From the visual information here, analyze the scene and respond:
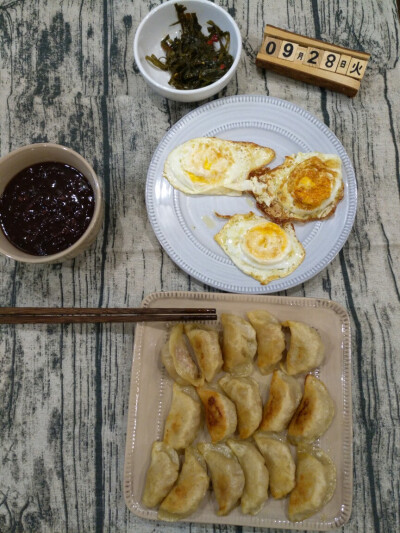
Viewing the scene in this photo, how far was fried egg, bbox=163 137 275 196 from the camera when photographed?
2367 millimetres

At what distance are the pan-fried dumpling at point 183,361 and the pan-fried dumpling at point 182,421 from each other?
0.08 meters

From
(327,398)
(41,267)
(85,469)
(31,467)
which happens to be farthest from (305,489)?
(41,267)

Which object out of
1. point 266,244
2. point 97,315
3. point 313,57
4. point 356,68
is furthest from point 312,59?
point 97,315

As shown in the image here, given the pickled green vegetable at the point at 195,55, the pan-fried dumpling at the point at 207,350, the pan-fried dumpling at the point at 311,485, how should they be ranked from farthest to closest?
the pickled green vegetable at the point at 195,55 < the pan-fried dumpling at the point at 207,350 < the pan-fried dumpling at the point at 311,485

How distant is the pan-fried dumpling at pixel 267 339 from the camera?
222cm

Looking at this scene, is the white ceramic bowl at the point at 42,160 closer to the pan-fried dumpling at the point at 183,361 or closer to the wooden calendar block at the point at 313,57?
the pan-fried dumpling at the point at 183,361

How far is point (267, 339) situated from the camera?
2.23 m

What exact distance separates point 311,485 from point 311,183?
147cm

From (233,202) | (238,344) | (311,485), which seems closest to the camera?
(311,485)

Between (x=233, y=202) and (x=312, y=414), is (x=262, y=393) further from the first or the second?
(x=233, y=202)

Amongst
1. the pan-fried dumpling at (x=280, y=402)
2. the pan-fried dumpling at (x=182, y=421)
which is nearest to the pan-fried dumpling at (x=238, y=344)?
the pan-fried dumpling at (x=280, y=402)

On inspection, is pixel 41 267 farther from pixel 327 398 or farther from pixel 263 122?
pixel 327 398

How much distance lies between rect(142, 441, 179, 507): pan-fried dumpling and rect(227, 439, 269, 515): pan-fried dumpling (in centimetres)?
32

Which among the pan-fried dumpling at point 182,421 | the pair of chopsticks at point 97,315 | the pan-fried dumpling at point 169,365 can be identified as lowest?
the pan-fried dumpling at point 182,421
